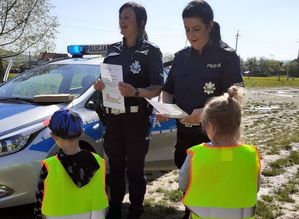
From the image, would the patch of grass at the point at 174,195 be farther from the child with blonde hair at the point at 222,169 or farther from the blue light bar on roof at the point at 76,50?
the child with blonde hair at the point at 222,169

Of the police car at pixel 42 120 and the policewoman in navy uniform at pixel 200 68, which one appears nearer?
the policewoman in navy uniform at pixel 200 68

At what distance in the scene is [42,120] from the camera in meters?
3.89

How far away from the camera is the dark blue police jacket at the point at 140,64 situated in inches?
148

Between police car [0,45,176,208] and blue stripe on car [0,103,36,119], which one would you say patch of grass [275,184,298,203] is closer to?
police car [0,45,176,208]

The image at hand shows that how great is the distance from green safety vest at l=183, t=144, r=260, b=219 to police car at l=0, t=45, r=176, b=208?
1.76 meters

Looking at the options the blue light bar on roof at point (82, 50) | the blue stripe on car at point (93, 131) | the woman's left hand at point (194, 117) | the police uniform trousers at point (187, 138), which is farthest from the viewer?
the blue light bar on roof at point (82, 50)

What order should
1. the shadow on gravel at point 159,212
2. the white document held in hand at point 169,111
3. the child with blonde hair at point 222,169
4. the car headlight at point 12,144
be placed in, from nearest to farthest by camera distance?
1. the child with blonde hair at point 222,169
2. the white document held in hand at point 169,111
3. the car headlight at point 12,144
4. the shadow on gravel at point 159,212

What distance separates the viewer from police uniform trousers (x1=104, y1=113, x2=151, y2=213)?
12.5 feet

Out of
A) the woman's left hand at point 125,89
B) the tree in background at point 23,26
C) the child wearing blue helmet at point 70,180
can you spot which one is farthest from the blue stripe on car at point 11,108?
the tree in background at point 23,26

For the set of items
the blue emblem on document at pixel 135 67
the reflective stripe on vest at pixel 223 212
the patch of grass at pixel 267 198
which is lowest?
the patch of grass at pixel 267 198

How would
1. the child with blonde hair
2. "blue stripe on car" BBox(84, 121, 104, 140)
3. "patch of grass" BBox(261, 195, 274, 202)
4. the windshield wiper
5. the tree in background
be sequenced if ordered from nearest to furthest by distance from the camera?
the child with blonde hair < "blue stripe on car" BBox(84, 121, 104, 140) < the windshield wiper < "patch of grass" BBox(261, 195, 274, 202) < the tree in background

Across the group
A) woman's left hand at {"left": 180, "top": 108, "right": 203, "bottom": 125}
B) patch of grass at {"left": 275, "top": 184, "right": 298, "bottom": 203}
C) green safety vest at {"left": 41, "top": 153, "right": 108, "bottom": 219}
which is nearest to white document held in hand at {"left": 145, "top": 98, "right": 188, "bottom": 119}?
woman's left hand at {"left": 180, "top": 108, "right": 203, "bottom": 125}

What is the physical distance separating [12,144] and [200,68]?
5.54 feet

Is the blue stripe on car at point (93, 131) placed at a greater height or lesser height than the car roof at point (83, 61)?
lesser
